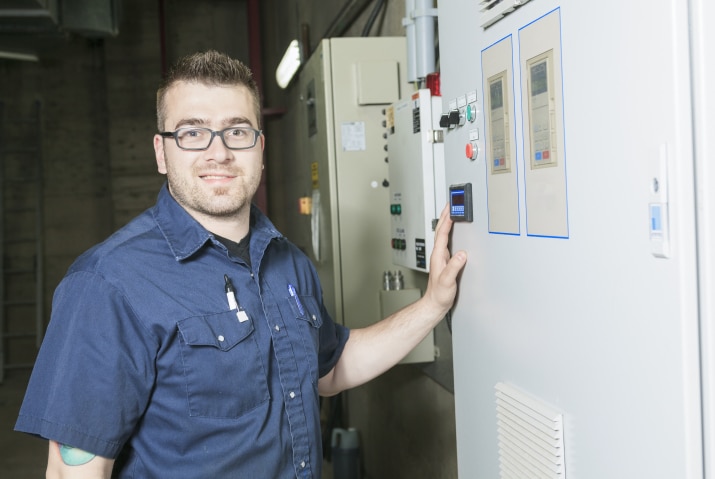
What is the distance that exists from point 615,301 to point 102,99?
20.6 feet

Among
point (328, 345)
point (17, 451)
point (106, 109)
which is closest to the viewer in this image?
point (328, 345)

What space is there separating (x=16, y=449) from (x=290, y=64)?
289 cm

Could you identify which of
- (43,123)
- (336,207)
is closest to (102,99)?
(43,123)

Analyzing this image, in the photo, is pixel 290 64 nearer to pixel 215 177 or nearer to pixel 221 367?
pixel 215 177

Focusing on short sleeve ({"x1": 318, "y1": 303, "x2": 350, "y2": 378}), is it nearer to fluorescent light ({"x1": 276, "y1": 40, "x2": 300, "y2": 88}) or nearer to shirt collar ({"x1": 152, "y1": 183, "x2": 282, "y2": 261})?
shirt collar ({"x1": 152, "y1": 183, "x2": 282, "y2": 261})

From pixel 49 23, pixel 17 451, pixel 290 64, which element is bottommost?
pixel 17 451

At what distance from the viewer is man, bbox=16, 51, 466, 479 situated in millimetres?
1276

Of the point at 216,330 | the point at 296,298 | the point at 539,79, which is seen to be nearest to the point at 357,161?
the point at 296,298

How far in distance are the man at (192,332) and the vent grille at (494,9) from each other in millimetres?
445

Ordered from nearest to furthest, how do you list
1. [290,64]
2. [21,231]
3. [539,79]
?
[539,79], [290,64], [21,231]

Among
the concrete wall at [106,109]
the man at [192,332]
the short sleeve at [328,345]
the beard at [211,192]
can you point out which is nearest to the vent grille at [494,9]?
the man at [192,332]

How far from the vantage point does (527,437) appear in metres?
1.25

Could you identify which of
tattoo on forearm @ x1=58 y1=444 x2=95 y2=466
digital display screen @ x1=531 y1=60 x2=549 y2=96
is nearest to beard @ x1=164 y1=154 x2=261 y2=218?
tattoo on forearm @ x1=58 y1=444 x2=95 y2=466

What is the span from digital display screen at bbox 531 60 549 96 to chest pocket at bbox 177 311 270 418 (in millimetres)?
713
